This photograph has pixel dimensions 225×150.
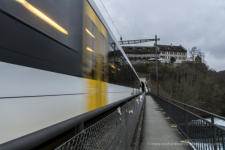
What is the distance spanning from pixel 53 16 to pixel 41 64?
0.70 m

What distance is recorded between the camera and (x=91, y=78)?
11.4ft

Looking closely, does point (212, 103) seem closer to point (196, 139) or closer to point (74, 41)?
point (196, 139)

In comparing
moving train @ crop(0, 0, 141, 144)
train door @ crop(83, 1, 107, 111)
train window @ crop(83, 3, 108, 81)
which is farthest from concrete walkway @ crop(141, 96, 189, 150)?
moving train @ crop(0, 0, 141, 144)

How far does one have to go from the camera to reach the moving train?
1433 mm

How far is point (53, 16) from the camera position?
2.20m

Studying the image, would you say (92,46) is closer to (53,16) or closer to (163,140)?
(53,16)

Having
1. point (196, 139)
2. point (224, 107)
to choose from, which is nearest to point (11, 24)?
point (196, 139)

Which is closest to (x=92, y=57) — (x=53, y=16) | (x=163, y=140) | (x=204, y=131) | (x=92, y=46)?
(x=92, y=46)

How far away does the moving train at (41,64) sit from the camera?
4.70ft

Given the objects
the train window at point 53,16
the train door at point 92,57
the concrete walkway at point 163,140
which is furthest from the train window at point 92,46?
the concrete walkway at point 163,140

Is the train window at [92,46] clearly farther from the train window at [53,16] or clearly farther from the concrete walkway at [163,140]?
the concrete walkway at [163,140]

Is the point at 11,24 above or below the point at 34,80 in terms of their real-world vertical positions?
above

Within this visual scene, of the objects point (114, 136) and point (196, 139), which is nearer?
point (114, 136)

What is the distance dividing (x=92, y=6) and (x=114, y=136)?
272 cm
